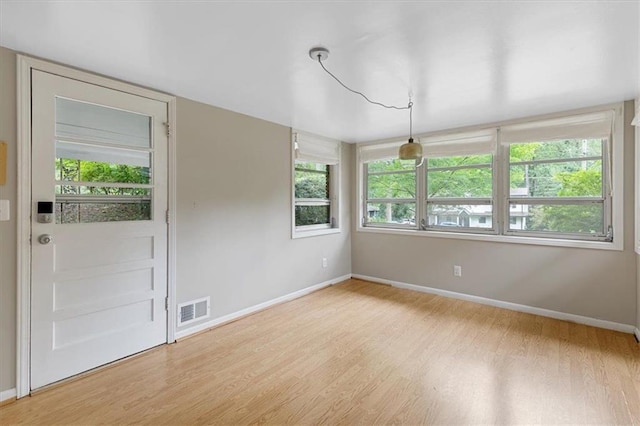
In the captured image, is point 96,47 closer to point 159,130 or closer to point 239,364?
point 159,130

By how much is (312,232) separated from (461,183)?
6.83ft

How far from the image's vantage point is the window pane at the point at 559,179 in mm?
3164

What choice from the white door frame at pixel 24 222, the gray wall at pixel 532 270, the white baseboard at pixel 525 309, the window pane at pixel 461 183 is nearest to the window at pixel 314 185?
the gray wall at pixel 532 270

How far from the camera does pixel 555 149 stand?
3340mm

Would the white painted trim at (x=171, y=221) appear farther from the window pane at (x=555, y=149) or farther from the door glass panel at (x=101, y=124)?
the window pane at (x=555, y=149)

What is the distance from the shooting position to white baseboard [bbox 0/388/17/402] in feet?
6.27

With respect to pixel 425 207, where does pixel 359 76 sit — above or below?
above

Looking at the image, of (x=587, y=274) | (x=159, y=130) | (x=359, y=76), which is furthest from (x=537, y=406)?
(x=159, y=130)

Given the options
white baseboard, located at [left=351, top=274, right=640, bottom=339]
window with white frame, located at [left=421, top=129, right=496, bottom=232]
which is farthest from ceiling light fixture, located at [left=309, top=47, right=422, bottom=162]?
white baseboard, located at [left=351, top=274, right=640, bottom=339]

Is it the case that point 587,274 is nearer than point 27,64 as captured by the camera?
No

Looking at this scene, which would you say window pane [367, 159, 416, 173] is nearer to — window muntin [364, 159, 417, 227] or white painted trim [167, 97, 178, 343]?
window muntin [364, 159, 417, 227]

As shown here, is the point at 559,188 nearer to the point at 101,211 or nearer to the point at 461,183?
the point at 461,183

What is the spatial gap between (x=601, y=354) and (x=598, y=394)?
0.71m

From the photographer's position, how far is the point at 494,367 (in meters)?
2.32
